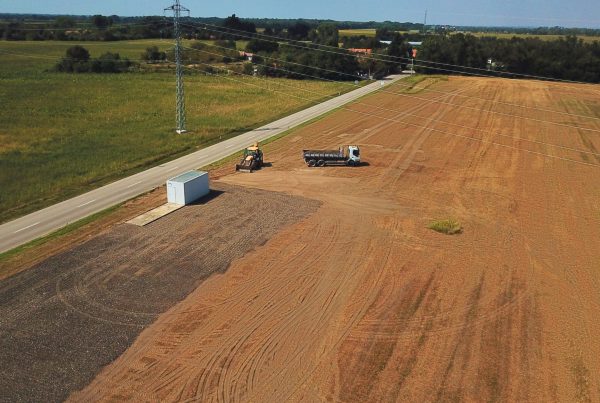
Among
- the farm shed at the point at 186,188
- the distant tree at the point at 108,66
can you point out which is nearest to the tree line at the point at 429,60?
the distant tree at the point at 108,66

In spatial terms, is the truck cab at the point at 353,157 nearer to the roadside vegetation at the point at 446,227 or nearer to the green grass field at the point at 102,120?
the roadside vegetation at the point at 446,227

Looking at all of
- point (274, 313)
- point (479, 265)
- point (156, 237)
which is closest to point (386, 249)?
point (479, 265)

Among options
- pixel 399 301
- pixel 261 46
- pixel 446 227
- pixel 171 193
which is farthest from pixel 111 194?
pixel 261 46

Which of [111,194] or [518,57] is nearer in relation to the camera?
[111,194]

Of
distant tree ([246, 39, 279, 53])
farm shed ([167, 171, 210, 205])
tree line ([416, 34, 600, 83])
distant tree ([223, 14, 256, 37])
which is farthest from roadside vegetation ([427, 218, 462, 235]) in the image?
distant tree ([223, 14, 256, 37])

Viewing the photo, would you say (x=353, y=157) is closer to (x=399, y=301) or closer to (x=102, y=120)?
(x=399, y=301)

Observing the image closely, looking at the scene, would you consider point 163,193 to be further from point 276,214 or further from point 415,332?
point 415,332

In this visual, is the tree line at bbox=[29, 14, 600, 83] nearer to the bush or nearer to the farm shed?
the bush
